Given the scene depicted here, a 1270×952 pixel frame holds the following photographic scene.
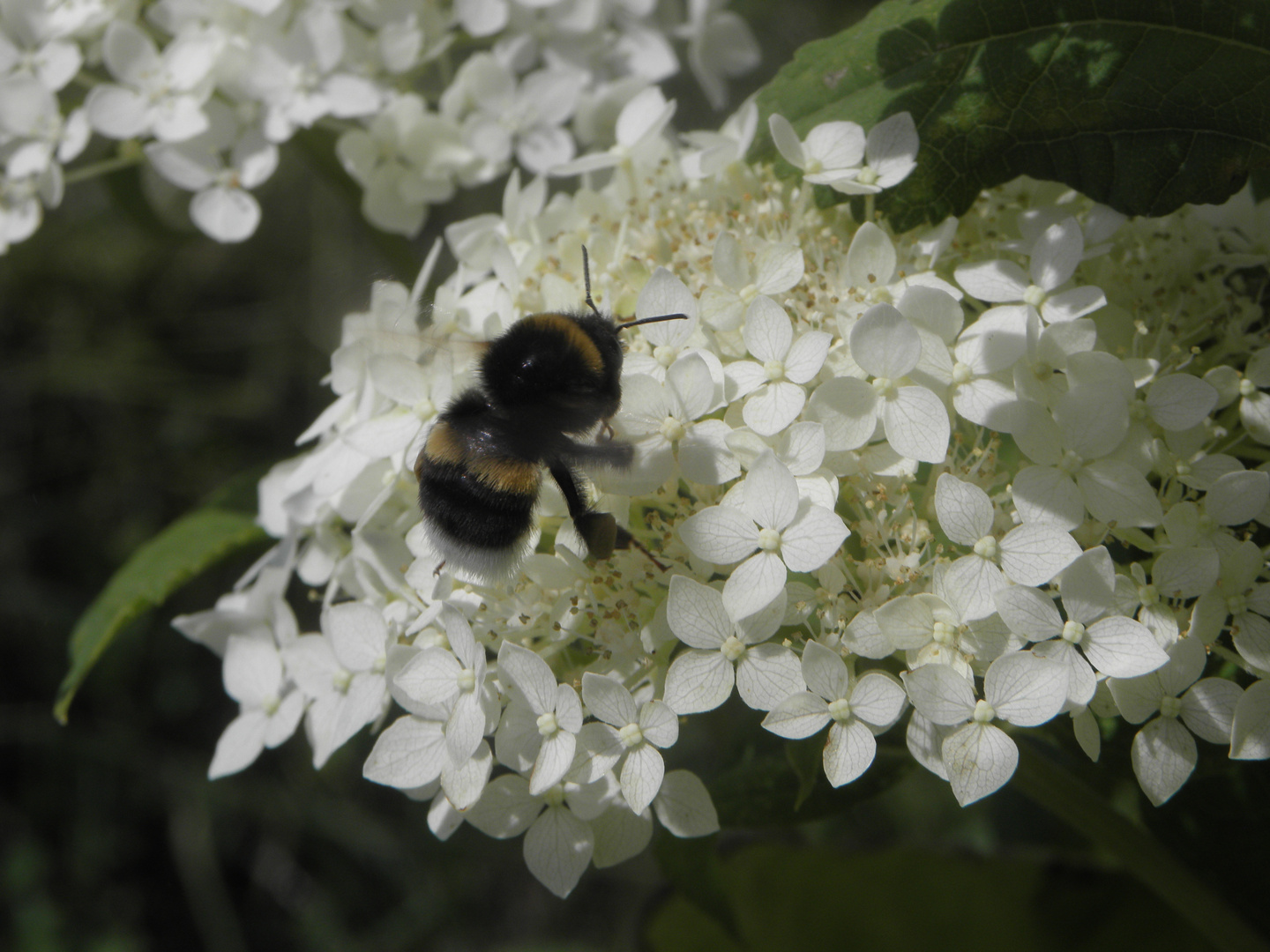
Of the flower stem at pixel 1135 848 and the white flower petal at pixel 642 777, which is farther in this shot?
the flower stem at pixel 1135 848

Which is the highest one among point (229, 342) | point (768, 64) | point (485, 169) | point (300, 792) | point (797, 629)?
point (485, 169)

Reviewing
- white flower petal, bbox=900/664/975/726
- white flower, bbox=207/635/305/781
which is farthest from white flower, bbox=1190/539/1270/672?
white flower, bbox=207/635/305/781

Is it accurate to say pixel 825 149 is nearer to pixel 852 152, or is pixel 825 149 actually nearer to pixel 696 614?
pixel 852 152

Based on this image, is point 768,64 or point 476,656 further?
point 768,64

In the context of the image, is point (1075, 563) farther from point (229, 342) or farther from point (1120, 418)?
point (229, 342)

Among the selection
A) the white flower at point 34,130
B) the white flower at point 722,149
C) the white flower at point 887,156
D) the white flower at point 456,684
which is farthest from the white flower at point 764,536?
the white flower at point 34,130

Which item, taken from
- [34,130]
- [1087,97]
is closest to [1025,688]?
[1087,97]

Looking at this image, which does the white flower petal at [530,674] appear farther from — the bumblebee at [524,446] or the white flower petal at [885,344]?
the white flower petal at [885,344]

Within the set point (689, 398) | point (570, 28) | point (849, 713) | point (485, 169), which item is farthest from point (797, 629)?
point (570, 28)
